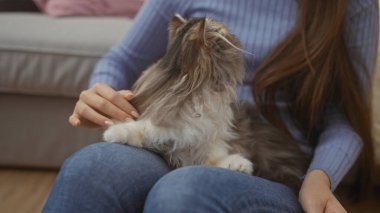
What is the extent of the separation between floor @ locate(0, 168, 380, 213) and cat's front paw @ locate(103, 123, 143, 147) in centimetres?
77

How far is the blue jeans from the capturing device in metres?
0.76

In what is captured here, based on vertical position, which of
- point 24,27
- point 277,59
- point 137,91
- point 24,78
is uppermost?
point 277,59

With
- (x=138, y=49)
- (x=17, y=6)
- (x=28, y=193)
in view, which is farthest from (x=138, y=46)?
(x=17, y=6)

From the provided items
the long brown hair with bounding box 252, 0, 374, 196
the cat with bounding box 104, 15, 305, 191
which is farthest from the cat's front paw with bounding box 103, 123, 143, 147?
the long brown hair with bounding box 252, 0, 374, 196

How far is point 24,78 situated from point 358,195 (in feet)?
4.09

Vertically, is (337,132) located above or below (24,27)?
above

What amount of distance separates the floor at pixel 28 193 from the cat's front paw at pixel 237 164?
0.87 m

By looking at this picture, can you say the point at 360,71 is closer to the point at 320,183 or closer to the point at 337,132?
the point at 337,132

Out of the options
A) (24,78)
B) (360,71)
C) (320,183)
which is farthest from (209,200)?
(24,78)

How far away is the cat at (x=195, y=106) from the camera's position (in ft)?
3.04

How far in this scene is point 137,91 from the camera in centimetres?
106

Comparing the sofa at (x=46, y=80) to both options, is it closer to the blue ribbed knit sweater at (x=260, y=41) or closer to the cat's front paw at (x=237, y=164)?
the blue ribbed knit sweater at (x=260, y=41)

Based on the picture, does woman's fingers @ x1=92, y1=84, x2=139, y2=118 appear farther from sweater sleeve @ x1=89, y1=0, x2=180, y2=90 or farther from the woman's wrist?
the woman's wrist

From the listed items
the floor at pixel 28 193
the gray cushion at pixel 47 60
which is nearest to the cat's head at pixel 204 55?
the gray cushion at pixel 47 60
